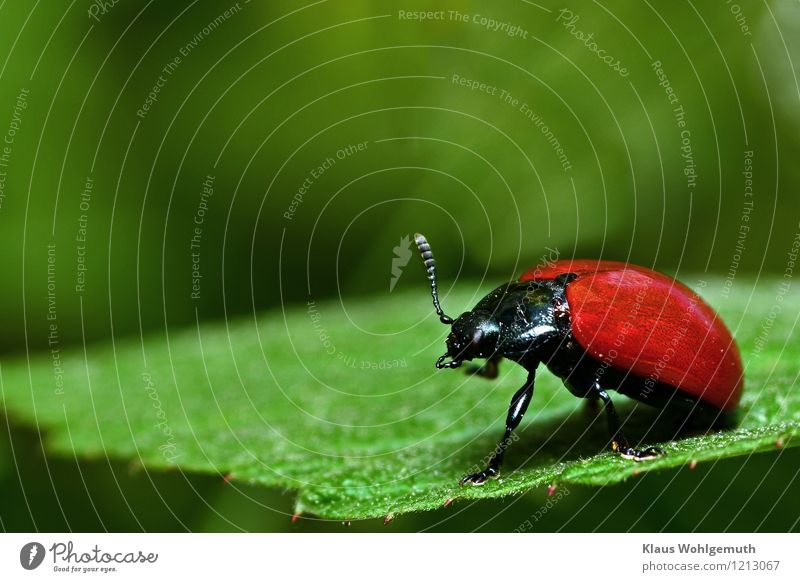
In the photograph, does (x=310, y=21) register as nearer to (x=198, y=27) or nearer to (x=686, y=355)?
(x=198, y=27)

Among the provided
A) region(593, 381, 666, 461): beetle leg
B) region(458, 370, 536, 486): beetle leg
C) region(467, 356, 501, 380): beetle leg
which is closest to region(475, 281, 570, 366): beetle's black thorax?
region(458, 370, 536, 486): beetle leg

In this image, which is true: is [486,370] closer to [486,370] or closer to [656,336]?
[486,370]

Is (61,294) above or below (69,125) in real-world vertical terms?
below

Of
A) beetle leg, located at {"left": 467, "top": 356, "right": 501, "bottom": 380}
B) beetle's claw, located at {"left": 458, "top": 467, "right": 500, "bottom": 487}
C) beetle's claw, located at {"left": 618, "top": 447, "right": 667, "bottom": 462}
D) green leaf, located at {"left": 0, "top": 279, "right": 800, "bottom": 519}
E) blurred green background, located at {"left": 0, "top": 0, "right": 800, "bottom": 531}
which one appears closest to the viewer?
beetle's claw, located at {"left": 618, "top": 447, "right": 667, "bottom": 462}

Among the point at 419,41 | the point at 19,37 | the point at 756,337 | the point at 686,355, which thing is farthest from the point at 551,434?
the point at 19,37

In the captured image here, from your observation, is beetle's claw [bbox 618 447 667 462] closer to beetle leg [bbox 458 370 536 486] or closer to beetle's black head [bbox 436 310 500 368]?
beetle leg [bbox 458 370 536 486]
